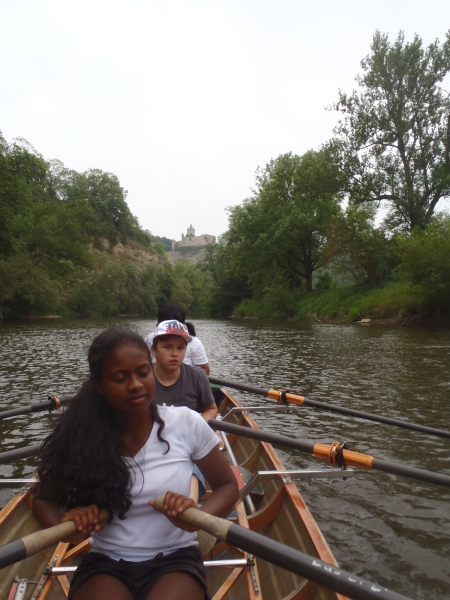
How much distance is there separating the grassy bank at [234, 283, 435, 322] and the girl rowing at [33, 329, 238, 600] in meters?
26.4

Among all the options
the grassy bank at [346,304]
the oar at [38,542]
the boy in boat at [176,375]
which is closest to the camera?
the oar at [38,542]

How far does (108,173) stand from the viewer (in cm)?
8581

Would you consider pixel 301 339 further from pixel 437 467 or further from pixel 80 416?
pixel 80 416

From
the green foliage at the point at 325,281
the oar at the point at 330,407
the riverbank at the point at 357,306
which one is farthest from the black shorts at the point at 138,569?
the green foliage at the point at 325,281

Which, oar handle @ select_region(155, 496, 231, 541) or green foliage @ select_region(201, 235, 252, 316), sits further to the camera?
green foliage @ select_region(201, 235, 252, 316)

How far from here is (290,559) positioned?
6.10 feet

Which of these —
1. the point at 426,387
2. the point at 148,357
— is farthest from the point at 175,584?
the point at 426,387

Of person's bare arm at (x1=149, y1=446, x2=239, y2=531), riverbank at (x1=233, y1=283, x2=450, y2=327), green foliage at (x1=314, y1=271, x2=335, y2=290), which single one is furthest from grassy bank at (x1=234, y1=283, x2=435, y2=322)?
person's bare arm at (x1=149, y1=446, x2=239, y2=531)

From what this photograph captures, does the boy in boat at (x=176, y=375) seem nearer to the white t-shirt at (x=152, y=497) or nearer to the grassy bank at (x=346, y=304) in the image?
the white t-shirt at (x=152, y=497)

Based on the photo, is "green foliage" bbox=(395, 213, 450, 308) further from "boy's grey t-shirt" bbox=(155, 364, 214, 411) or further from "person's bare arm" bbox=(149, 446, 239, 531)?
"person's bare arm" bbox=(149, 446, 239, 531)

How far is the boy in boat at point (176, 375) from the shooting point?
366cm

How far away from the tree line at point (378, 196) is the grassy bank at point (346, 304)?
145 mm

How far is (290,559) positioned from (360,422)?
645 centimetres

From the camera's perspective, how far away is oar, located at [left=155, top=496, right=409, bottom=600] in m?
1.73
